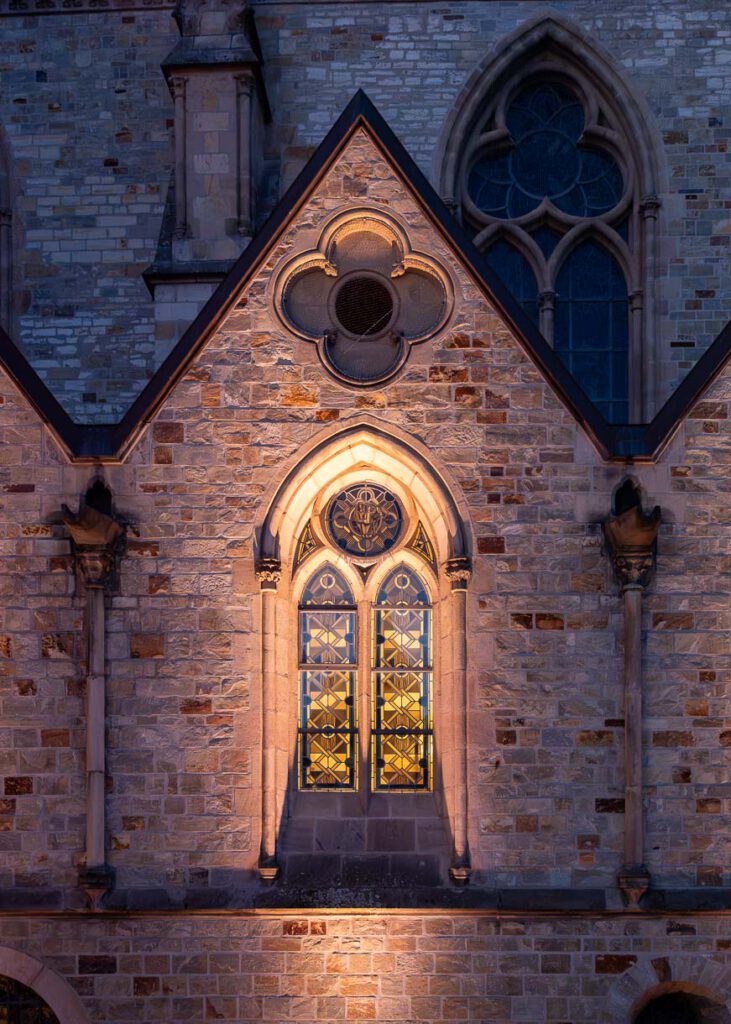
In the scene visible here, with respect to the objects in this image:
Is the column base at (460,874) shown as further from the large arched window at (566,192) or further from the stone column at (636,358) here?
the large arched window at (566,192)

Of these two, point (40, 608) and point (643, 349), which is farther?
point (643, 349)

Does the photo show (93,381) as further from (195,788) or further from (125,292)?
(195,788)

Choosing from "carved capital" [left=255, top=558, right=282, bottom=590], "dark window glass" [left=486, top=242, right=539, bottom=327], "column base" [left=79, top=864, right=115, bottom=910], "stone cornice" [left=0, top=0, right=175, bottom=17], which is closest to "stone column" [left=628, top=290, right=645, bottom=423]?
"dark window glass" [left=486, top=242, right=539, bottom=327]

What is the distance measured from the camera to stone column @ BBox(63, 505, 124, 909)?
1280 cm

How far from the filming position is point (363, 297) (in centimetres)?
1381

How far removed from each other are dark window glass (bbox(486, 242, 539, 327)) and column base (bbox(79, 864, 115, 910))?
28.4 ft

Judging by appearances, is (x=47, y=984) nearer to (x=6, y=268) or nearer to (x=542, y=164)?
(x=6, y=268)

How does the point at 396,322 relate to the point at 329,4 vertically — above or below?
below

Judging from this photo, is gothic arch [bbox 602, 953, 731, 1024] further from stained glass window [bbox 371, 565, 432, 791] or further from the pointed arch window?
the pointed arch window

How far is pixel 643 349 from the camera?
18.2 m

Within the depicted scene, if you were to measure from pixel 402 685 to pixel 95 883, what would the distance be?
2.86m

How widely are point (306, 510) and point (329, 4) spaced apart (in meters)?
7.64

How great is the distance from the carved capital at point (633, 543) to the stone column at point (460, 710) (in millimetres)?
1147

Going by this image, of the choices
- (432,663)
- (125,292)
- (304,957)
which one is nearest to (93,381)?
(125,292)
